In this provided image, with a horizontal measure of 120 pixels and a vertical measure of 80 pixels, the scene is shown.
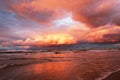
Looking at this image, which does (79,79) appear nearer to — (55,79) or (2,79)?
(55,79)

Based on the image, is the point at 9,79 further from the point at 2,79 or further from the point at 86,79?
the point at 86,79

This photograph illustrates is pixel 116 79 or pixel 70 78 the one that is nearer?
pixel 116 79

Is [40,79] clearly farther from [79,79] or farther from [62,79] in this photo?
[79,79]

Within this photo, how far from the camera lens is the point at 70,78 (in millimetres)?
17359

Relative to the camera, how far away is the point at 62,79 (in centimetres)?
1684

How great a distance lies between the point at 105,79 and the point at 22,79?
9082 mm

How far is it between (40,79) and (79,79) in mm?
4310

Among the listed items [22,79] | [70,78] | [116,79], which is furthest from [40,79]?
[116,79]

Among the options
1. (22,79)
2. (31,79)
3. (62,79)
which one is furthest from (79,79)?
(22,79)

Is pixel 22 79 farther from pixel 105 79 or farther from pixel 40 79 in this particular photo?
pixel 105 79

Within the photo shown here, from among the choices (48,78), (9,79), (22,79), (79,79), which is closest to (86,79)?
(79,79)

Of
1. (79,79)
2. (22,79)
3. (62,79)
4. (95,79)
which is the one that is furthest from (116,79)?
(22,79)

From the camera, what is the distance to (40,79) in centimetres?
1703

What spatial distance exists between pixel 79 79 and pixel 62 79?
1877 mm
